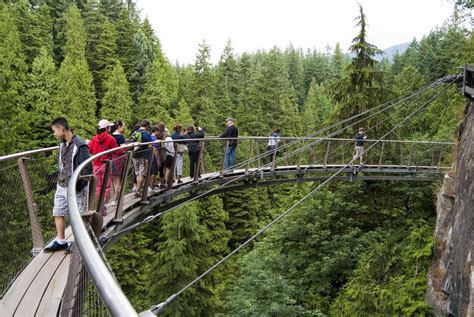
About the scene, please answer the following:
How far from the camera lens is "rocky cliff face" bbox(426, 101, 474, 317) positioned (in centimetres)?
753

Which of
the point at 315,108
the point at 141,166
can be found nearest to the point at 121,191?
the point at 141,166

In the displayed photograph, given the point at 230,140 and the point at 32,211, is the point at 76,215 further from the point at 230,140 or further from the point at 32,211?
the point at 230,140

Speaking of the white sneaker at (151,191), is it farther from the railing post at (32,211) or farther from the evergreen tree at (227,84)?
the evergreen tree at (227,84)

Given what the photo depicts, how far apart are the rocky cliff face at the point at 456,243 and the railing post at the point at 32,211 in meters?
6.50

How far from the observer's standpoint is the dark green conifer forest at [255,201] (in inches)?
533

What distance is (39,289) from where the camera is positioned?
346 centimetres

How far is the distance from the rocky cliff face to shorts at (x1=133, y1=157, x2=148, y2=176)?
5.70 metres

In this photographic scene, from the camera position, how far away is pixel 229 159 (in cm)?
1105

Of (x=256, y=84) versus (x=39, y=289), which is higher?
(x=256, y=84)

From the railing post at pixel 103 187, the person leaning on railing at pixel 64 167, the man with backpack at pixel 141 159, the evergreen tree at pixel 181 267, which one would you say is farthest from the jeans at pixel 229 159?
the evergreen tree at pixel 181 267

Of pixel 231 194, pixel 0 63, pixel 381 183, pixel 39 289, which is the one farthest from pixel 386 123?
pixel 231 194

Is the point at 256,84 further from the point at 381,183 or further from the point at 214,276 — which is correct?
the point at 381,183

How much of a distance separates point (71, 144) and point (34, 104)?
103 ft

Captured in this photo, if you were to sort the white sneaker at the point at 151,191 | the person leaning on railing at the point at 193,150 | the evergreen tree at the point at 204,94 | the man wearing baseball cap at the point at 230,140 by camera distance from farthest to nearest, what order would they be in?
the evergreen tree at the point at 204,94 < the man wearing baseball cap at the point at 230,140 < the person leaning on railing at the point at 193,150 < the white sneaker at the point at 151,191
